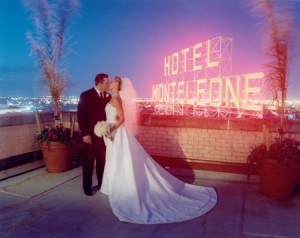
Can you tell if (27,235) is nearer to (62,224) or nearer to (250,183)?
(62,224)

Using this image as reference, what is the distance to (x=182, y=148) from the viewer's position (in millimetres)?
7332

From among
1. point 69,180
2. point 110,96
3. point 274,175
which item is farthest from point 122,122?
point 274,175

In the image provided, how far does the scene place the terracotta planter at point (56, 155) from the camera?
679cm

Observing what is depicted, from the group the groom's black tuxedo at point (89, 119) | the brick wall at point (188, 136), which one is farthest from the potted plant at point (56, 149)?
the groom's black tuxedo at point (89, 119)

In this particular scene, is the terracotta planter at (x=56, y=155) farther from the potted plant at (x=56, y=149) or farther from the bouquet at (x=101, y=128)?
the bouquet at (x=101, y=128)

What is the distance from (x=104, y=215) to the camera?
4.59m

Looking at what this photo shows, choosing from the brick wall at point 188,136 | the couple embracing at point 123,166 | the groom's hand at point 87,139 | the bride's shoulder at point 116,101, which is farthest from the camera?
the brick wall at point 188,136

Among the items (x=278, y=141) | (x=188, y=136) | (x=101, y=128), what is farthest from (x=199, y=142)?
(x=101, y=128)

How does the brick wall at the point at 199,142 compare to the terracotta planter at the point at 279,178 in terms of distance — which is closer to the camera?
the terracotta planter at the point at 279,178

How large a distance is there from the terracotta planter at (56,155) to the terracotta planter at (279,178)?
4.13 metres

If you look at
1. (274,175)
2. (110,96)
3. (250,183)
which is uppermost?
(110,96)

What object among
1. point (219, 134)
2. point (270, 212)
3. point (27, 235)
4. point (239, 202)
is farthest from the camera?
point (219, 134)

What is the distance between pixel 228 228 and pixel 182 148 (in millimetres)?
3227

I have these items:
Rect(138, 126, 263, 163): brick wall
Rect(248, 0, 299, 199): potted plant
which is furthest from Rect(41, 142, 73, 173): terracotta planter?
Rect(248, 0, 299, 199): potted plant
